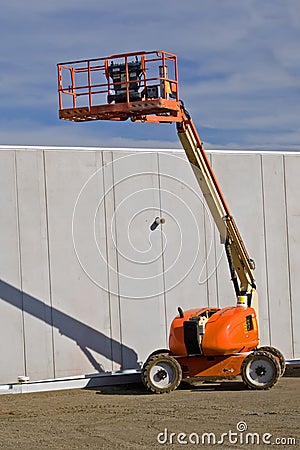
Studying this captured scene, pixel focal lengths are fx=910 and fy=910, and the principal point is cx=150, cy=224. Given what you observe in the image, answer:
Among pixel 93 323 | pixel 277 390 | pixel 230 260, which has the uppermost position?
pixel 230 260

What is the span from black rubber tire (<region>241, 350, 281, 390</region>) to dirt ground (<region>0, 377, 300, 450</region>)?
0.19 m

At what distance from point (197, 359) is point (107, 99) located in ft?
14.0

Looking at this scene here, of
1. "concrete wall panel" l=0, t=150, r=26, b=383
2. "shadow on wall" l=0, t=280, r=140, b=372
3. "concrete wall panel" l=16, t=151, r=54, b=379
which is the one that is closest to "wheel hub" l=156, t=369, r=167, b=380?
"shadow on wall" l=0, t=280, r=140, b=372

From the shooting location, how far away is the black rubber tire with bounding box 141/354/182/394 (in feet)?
46.3

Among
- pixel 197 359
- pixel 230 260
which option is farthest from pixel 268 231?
pixel 197 359

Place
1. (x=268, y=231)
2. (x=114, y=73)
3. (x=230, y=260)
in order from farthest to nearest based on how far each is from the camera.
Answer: (x=268, y=231) → (x=230, y=260) → (x=114, y=73)

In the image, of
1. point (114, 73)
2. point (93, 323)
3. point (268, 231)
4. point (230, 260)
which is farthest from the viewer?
point (268, 231)

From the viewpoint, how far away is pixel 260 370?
555 inches

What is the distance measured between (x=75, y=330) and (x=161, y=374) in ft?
6.56

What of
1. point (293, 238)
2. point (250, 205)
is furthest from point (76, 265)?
point (293, 238)

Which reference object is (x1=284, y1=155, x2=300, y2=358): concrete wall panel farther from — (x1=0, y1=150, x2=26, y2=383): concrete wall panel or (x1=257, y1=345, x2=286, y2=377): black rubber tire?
(x1=0, y1=150, x2=26, y2=383): concrete wall panel

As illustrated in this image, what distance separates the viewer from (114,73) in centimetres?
1359

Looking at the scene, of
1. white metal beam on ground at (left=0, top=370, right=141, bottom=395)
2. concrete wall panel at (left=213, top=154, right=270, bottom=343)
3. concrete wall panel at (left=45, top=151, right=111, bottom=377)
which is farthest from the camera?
concrete wall panel at (left=213, top=154, right=270, bottom=343)

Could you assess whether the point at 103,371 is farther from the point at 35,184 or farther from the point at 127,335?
the point at 35,184
